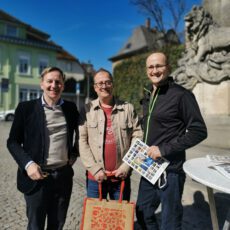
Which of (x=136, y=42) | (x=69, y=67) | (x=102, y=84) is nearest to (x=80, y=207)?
(x=102, y=84)

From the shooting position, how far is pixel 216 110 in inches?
255

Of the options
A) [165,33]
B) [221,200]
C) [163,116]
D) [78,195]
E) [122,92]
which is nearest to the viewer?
[163,116]

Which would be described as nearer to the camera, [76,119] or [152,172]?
[152,172]

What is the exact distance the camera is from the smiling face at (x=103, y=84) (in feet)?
8.63

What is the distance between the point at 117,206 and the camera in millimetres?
2426

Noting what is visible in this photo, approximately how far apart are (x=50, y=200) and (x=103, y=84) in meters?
1.15

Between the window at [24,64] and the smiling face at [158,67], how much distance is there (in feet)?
114

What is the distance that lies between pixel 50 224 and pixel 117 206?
726 mm

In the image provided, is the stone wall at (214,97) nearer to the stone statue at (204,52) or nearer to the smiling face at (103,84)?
the stone statue at (204,52)

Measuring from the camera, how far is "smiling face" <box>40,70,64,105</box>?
2543mm

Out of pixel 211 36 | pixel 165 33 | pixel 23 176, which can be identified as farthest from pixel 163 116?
pixel 165 33

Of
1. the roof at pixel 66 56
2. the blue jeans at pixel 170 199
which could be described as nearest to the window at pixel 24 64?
the roof at pixel 66 56

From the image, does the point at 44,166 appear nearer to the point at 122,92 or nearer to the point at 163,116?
the point at 163,116

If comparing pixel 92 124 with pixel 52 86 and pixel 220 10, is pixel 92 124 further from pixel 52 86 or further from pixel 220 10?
pixel 220 10
